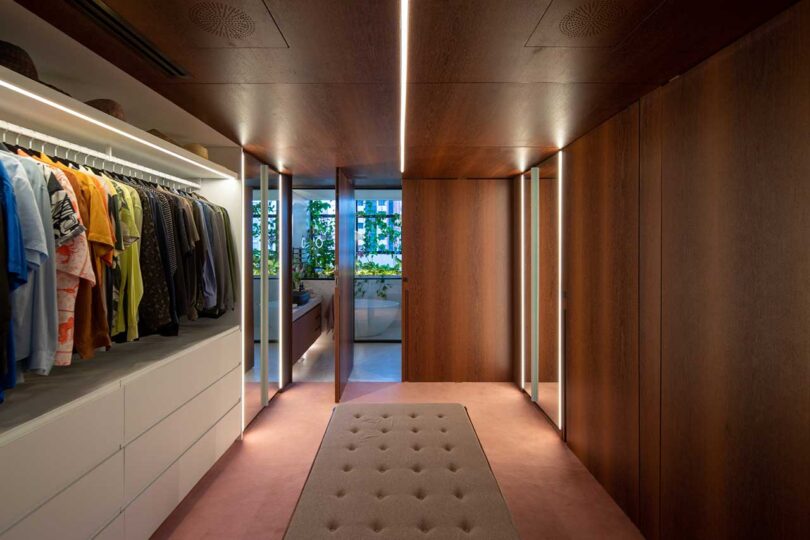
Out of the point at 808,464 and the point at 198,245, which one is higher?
the point at 198,245

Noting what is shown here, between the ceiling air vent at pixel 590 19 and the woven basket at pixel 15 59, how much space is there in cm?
169

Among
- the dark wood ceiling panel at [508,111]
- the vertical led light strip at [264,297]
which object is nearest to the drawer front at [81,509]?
the vertical led light strip at [264,297]

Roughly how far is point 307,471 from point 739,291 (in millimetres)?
2376

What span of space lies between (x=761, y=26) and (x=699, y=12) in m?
0.23

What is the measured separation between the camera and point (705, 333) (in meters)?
1.60

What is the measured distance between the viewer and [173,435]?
6.89ft

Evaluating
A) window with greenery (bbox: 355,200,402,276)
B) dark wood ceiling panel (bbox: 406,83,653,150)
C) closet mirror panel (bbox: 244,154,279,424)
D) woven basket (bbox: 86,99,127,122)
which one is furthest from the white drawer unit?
window with greenery (bbox: 355,200,402,276)

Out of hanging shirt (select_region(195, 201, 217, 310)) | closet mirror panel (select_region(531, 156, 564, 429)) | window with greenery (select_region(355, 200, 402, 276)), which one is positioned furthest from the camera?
window with greenery (select_region(355, 200, 402, 276))

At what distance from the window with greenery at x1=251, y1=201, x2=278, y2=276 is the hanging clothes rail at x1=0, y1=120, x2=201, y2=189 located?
0.50m

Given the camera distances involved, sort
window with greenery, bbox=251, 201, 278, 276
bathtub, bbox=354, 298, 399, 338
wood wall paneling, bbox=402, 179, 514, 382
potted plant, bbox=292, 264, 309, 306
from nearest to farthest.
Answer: window with greenery, bbox=251, 201, 278, 276 < wood wall paneling, bbox=402, 179, 514, 382 < potted plant, bbox=292, 264, 309, 306 < bathtub, bbox=354, 298, 399, 338

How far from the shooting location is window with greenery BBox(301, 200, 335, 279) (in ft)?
20.9

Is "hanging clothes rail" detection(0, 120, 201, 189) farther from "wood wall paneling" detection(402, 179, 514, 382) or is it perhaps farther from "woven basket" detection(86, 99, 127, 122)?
"wood wall paneling" detection(402, 179, 514, 382)

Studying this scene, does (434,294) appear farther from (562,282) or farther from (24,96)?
(24,96)

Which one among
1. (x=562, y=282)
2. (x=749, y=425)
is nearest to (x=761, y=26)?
(x=749, y=425)
